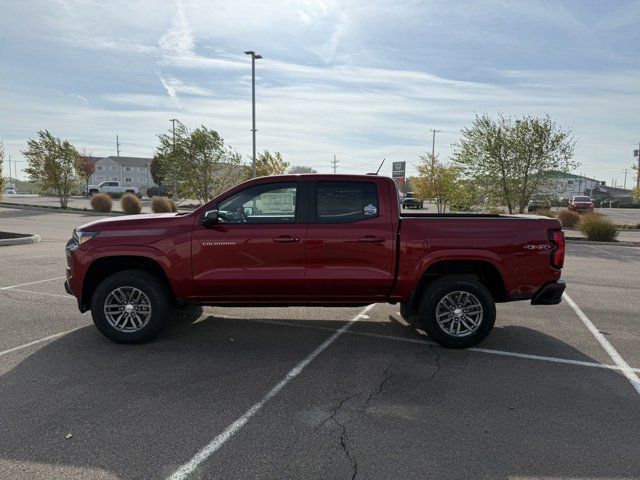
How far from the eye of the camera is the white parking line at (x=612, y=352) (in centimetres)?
441

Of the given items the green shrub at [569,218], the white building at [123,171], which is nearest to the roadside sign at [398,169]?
the green shrub at [569,218]

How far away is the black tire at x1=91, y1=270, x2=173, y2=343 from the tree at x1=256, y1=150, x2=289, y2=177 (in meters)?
29.4

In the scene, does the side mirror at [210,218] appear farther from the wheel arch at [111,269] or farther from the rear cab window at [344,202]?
the rear cab window at [344,202]

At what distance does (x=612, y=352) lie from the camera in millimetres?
5125

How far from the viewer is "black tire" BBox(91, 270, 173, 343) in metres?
5.07

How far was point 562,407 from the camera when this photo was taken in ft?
12.6

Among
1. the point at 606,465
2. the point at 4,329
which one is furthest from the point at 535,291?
the point at 4,329

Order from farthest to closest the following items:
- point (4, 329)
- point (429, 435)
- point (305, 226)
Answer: point (4, 329) < point (305, 226) < point (429, 435)

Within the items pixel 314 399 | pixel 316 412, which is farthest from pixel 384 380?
pixel 316 412

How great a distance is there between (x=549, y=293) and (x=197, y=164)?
2405 centimetres

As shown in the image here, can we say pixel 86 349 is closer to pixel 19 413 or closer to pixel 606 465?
pixel 19 413

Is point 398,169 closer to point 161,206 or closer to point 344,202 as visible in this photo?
point 161,206

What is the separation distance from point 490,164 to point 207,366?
65.8 ft

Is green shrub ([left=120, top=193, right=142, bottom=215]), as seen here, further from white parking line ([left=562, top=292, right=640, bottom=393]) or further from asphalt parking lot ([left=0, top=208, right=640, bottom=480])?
white parking line ([left=562, top=292, right=640, bottom=393])
